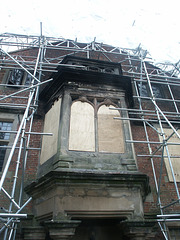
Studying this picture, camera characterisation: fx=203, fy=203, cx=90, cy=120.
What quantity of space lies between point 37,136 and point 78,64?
3471mm

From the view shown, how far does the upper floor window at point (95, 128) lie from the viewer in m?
5.86

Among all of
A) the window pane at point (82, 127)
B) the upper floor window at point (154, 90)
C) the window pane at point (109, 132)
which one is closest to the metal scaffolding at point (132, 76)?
the upper floor window at point (154, 90)

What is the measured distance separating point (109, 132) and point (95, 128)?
1.49ft

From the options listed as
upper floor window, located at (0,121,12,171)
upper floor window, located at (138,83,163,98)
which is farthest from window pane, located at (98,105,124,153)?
upper floor window, located at (138,83,163,98)

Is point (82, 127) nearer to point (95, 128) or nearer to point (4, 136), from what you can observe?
point (95, 128)

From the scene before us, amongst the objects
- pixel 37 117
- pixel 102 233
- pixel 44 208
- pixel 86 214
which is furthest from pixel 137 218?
pixel 37 117

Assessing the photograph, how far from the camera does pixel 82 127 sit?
20.2 feet

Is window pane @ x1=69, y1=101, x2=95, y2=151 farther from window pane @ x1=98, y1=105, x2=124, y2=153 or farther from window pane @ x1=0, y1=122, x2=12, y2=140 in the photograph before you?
window pane @ x1=0, y1=122, x2=12, y2=140

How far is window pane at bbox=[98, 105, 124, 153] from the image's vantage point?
595cm

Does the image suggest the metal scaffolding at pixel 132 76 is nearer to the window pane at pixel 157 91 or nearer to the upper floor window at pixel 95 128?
the window pane at pixel 157 91

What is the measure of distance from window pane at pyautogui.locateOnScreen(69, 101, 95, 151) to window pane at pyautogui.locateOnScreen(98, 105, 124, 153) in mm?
262

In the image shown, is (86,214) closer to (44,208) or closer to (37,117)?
(44,208)

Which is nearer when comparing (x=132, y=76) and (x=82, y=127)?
(x=82, y=127)

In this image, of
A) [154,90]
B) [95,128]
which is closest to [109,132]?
[95,128]
